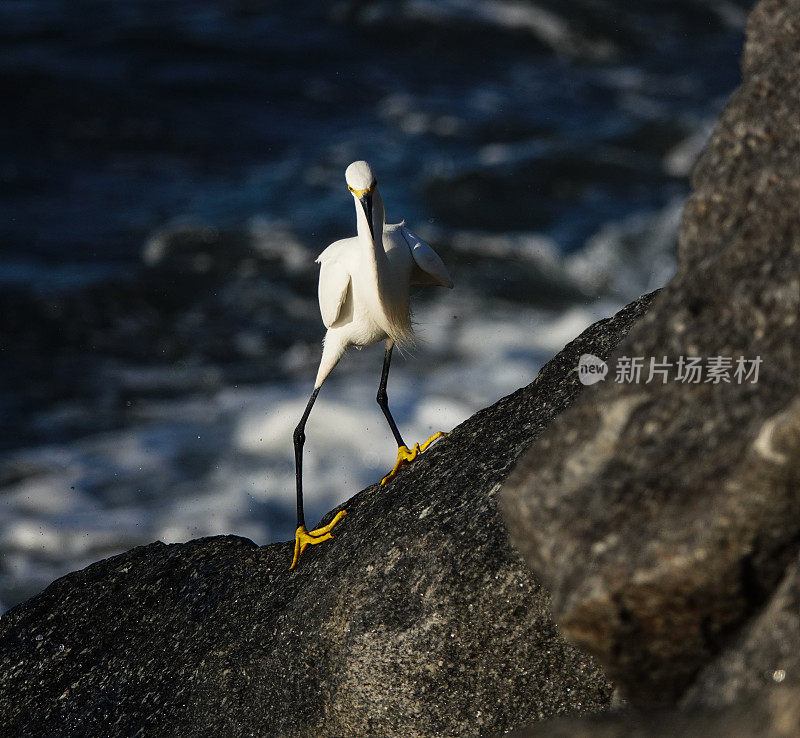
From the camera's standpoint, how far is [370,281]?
498cm

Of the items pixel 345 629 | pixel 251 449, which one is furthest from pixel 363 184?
pixel 251 449

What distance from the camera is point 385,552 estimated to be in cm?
371

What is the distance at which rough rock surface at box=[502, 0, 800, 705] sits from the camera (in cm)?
199

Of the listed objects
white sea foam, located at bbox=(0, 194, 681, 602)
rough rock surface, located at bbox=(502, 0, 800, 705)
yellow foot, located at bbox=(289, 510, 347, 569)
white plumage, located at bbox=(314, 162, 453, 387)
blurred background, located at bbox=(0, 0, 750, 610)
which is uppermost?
blurred background, located at bbox=(0, 0, 750, 610)

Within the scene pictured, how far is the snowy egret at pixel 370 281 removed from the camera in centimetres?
477

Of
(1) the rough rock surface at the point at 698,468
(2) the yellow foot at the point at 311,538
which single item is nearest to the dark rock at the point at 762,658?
(1) the rough rock surface at the point at 698,468

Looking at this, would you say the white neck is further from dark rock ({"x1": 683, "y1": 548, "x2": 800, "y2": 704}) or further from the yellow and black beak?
dark rock ({"x1": 683, "y1": 548, "x2": 800, "y2": 704})

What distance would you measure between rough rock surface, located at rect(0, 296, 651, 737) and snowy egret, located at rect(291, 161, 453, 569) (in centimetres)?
61

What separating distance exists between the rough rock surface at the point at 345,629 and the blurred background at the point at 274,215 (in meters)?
1.92

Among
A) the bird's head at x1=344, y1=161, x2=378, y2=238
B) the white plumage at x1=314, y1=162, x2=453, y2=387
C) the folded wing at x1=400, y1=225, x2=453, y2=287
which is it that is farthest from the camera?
the folded wing at x1=400, y1=225, x2=453, y2=287

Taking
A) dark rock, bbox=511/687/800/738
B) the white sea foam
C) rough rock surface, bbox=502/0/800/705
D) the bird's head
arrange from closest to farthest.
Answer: dark rock, bbox=511/687/800/738 < rough rock surface, bbox=502/0/800/705 < the bird's head < the white sea foam

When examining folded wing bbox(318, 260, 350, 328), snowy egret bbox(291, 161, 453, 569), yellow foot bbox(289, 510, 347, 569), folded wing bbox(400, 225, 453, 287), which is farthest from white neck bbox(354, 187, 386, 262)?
yellow foot bbox(289, 510, 347, 569)

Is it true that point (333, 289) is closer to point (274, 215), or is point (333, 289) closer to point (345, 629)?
point (345, 629)

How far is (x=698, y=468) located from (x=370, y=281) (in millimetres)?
3093
